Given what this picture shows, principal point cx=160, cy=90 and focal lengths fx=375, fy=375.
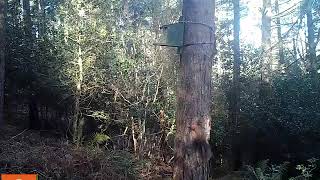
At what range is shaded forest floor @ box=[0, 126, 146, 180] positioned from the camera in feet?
25.7

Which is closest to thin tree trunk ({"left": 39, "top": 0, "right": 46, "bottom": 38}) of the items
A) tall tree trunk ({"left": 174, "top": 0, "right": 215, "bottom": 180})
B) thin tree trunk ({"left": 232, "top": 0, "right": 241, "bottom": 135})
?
thin tree trunk ({"left": 232, "top": 0, "right": 241, "bottom": 135})

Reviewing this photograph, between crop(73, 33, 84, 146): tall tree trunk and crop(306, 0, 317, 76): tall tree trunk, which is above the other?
crop(306, 0, 317, 76): tall tree trunk

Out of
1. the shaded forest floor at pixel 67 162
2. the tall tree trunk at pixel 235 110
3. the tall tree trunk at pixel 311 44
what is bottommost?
the shaded forest floor at pixel 67 162

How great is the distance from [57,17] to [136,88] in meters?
3.45

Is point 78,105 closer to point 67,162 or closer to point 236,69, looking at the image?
point 67,162

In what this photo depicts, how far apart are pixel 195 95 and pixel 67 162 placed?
493 centimetres

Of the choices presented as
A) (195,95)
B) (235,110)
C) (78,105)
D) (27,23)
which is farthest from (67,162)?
(27,23)

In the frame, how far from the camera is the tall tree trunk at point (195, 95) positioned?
174 inches

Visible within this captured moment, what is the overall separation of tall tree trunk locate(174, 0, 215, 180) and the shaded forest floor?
164 inches

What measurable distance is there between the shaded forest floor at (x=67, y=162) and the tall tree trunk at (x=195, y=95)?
4.17 meters

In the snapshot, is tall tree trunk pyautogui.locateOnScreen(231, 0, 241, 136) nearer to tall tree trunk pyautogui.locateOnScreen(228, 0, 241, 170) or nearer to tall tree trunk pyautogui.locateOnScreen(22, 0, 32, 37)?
tall tree trunk pyautogui.locateOnScreen(228, 0, 241, 170)

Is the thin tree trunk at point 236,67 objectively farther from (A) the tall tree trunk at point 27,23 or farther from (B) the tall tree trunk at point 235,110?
(A) the tall tree trunk at point 27,23

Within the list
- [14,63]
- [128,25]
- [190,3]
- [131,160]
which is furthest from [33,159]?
[14,63]

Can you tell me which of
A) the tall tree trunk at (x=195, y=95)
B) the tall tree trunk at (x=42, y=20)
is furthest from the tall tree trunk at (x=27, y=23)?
the tall tree trunk at (x=195, y=95)
